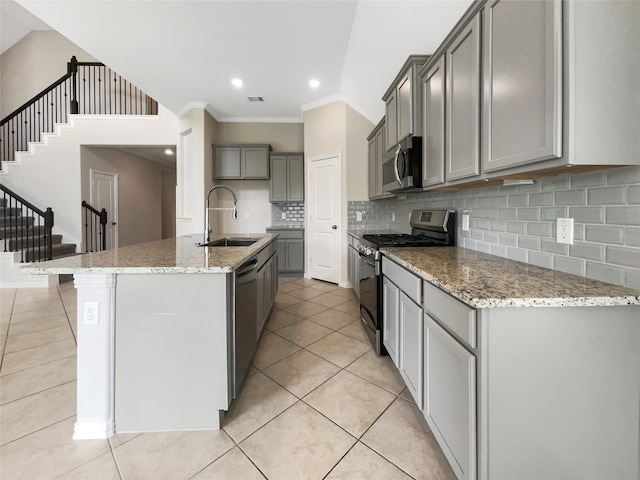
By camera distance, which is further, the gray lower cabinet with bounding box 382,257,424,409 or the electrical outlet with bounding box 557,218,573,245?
the gray lower cabinet with bounding box 382,257,424,409

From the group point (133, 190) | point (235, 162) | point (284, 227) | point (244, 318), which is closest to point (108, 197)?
point (133, 190)

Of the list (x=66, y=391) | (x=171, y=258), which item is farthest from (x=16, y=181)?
(x=171, y=258)

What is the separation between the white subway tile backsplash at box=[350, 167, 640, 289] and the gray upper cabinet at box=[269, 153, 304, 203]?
348 cm

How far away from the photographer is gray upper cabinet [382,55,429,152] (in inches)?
84.8

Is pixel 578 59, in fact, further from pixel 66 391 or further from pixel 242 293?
pixel 66 391

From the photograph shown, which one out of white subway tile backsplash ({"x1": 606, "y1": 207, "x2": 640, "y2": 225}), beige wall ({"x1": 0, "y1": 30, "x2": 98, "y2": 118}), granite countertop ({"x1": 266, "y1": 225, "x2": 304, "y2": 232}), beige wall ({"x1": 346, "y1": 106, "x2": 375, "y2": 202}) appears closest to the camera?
white subway tile backsplash ({"x1": 606, "y1": 207, "x2": 640, "y2": 225})

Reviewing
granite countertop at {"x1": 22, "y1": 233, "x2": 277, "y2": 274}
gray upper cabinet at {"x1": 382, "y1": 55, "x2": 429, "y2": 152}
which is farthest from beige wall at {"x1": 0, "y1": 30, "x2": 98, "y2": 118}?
gray upper cabinet at {"x1": 382, "y1": 55, "x2": 429, "y2": 152}

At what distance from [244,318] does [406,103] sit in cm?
209

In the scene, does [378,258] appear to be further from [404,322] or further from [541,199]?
[541,199]

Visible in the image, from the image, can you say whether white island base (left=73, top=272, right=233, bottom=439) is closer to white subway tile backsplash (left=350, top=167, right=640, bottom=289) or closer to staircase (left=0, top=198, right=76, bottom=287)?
white subway tile backsplash (left=350, top=167, right=640, bottom=289)

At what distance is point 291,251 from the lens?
5.01 meters

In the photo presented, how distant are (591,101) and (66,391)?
3117mm

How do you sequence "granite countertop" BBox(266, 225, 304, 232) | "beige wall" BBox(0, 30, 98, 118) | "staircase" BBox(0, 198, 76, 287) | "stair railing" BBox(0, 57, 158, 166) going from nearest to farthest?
"staircase" BBox(0, 198, 76, 287), "granite countertop" BBox(266, 225, 304, 232), "stair railing" BBox(0, 57, 158, 166), "beige wall" BBox(0, 30, 98, 118)

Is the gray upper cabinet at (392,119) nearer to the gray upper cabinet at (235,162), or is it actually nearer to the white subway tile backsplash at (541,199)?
the white subway tile backsplash at (541,199)
